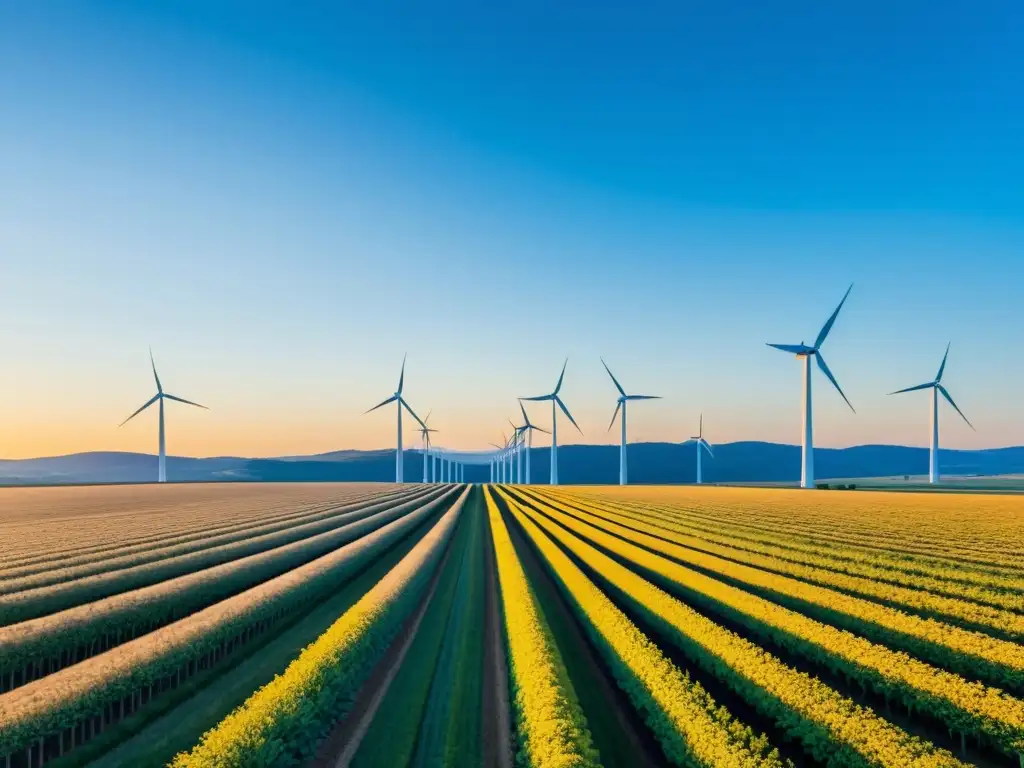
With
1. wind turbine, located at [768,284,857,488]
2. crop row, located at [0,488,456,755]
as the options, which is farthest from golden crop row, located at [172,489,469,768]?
wind turbine, located at [768,284,857,488]

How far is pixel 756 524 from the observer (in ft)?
157

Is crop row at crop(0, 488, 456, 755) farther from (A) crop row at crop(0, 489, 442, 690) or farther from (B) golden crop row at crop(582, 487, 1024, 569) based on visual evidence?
(B) golden crop row at crop(582, 487, 1024, 569)

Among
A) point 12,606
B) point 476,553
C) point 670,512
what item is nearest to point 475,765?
point 12,606

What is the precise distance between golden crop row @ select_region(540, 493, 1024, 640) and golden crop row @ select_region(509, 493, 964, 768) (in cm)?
841

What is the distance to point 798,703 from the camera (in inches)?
471

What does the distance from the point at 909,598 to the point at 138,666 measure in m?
24.8

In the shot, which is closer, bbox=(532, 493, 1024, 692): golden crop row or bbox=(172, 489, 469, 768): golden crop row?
bbox=(172, 489, 469, 768): golden crop row

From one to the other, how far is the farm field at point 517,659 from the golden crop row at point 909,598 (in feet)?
0.33

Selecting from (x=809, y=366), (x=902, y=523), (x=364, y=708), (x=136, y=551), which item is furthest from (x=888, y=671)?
(x=809, y=366)

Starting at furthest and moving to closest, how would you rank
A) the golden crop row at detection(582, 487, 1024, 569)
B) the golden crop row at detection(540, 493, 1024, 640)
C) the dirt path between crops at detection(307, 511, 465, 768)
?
the golden crop row at detection(582, 487, 1024, 569) < the golden crop row at detection(540, 493, 1024, 640) < the dirt path between crops at detection(307, 511, 465, 768)

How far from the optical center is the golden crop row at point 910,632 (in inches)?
559

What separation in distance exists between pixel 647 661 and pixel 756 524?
37.8m

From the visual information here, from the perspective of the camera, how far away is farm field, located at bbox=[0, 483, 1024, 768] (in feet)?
37.6

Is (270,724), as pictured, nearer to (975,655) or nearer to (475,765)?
(475,765)
